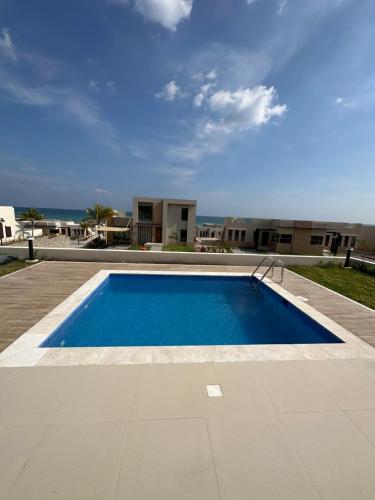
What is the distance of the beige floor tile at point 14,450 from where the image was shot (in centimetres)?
197

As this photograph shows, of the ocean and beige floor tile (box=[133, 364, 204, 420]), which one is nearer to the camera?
beige floor tile (box=[133, 364, 204, 420])

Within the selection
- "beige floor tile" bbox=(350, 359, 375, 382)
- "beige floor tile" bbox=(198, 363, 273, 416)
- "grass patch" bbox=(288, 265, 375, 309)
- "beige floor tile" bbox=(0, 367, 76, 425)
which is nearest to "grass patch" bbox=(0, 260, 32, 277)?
"beige floor tile" bbox=(0, 367, 76, 425)

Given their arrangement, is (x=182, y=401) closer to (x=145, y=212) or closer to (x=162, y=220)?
(x=162, y=220)

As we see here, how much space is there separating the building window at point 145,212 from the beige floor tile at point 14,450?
2409 centimetres

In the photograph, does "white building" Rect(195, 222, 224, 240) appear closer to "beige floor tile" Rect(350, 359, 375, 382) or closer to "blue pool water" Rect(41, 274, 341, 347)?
"blue pool water" Rect(41, 274, 341, 347)

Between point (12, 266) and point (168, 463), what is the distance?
988 cm

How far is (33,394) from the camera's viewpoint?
292cm

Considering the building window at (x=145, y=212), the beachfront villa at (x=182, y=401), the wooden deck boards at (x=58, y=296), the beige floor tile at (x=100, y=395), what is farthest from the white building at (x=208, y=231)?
the beige floor tile at (x=100, y=395)

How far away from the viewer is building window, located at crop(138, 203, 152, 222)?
83.6 ft

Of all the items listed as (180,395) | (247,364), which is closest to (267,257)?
(247,364)

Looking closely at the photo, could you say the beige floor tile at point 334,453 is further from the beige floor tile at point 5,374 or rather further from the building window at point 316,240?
the building window at point 316,240

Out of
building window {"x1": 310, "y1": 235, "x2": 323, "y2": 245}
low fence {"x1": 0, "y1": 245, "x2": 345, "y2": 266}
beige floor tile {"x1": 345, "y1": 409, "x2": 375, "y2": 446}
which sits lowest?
beige floor tile {"x1": 345, "y1": 409, "x2": 375, "y2": 446}

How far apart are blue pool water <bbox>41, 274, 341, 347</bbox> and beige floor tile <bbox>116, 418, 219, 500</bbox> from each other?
261 cm

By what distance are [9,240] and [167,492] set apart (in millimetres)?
33810
